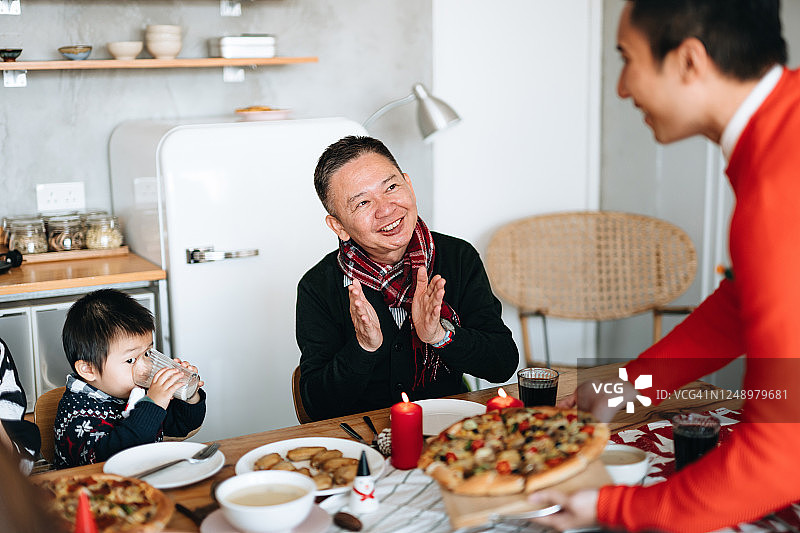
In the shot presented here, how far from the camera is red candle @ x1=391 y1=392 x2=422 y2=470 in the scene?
1.44 m

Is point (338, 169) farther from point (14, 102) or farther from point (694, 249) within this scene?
point (694, 249)

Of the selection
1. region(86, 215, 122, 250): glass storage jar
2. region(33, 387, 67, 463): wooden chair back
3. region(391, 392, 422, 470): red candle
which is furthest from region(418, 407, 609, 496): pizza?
region(86, 215, 122, 250): glass storage jar

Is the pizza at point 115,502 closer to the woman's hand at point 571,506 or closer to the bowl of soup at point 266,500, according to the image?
the bowl of soup at point 266,500

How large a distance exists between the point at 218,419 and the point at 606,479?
1.97m

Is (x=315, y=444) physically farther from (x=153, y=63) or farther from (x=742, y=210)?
(x=153, y=63)

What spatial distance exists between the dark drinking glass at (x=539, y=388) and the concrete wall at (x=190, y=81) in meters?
1.43

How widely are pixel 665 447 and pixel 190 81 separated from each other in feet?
7.93

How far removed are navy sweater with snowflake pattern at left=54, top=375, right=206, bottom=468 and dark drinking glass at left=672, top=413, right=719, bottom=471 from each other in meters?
0.98

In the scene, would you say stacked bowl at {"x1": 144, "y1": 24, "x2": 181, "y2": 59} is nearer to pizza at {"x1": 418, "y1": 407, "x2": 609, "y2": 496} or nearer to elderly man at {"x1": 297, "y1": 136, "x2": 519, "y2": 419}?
elderly man at {"x1": 297, "y1": 136, "x2": 519, "y2": 419}

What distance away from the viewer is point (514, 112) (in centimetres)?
385

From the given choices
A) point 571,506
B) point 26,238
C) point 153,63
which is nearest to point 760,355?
point 571,506

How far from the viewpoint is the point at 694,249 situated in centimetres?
345

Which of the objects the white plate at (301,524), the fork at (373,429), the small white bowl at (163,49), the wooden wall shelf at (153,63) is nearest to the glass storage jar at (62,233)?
the wooden wall shelf at (153,63)

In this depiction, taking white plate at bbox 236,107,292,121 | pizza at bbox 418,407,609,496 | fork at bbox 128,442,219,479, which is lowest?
fork at bbox 128,442,219,479
